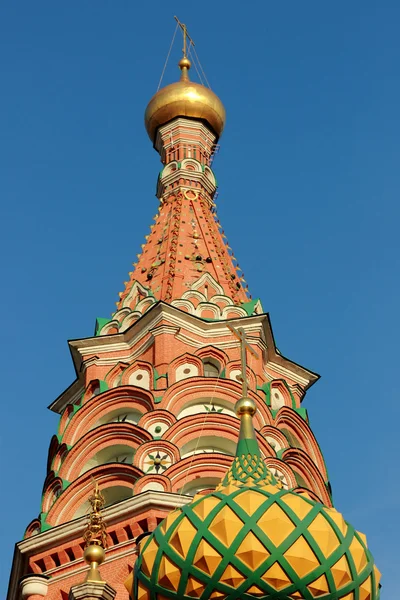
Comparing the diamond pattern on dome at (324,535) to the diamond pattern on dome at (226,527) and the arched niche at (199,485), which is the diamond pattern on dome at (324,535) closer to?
the diamond pattern on dome at (226,527)

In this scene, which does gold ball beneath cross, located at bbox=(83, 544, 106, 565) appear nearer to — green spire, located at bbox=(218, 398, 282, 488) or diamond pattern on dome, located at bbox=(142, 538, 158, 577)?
diamond pattern on dome, located at bbox=(142, 538, 158, 577)

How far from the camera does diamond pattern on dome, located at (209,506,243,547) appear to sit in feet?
47.9

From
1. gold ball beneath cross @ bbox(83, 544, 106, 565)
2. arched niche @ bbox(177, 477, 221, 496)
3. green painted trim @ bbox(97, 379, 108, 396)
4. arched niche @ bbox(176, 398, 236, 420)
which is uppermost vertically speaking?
green painted trim @ bbox(97, 379, 108, 396)

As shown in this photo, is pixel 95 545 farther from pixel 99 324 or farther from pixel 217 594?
pixel 99 324

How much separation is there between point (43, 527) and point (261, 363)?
417 centimetres

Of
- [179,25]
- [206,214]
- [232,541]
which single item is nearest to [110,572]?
[232,541]

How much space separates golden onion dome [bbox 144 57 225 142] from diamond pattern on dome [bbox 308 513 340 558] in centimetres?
1324

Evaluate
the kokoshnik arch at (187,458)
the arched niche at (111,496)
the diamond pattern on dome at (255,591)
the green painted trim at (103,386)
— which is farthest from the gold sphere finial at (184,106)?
the diamond pattern on dome at (255,591)

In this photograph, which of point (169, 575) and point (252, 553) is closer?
point (252, 553)

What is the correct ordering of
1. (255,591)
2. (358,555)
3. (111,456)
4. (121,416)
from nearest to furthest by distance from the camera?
(255,591) < (358,555) < (111,456) < (121,416)

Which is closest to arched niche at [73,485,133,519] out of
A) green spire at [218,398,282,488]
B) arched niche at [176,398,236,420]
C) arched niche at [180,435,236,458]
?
arched niche at [180,435,236,458]

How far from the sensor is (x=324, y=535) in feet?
48.4

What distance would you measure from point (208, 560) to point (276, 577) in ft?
2.17

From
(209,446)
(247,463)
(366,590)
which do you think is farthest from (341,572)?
(209,446)
